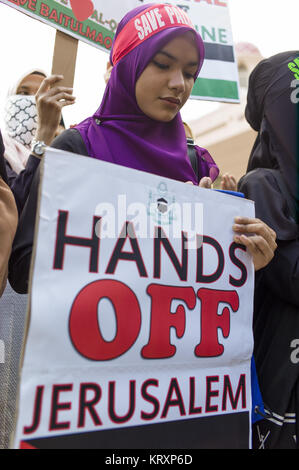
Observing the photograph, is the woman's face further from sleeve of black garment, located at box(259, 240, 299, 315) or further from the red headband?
sleeve of black garment, located at box(259, 240, 299, 315)

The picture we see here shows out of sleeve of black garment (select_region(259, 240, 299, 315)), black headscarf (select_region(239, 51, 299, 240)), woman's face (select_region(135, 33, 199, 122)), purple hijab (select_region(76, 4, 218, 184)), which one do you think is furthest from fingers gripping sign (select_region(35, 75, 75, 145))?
sleeve of black garment (select_region(259, 240, 299, 315))

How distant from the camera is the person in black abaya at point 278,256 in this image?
100 cm

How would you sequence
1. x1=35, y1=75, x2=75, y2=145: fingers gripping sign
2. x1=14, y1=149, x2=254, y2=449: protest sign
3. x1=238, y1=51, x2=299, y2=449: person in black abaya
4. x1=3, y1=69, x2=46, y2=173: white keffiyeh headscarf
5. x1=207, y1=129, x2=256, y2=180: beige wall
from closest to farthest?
x1=14, y1=149, x2=254, y2=449: protest sign, x1=238, y1=51, x2=299, y2=449: person in black abaya, x1=35, y1=75, x2=75, y2=145: fingers gripping sign, x1=3, y1=69, x2=46, y2=173: white keffiyeh headscarf, x1=207, y1=129, x2=256, y2=180: beige wall

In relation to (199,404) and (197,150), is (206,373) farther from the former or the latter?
(197,150)

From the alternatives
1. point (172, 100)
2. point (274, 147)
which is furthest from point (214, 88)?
point (172, 100)

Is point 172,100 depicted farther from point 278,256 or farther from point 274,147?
point 278,256

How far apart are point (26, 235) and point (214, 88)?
167cm

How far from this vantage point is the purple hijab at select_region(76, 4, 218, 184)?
1.00 meters

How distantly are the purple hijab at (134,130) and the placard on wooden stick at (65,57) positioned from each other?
1.20 ft

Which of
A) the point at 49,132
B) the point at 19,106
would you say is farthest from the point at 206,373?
the point at 19,106

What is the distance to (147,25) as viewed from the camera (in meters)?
1.07

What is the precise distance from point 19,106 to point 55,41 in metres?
0.37

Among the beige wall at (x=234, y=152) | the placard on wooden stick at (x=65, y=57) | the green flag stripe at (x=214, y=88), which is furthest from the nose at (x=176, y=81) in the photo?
the beige wall at (x=234, y=152)

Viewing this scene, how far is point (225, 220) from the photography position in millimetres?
916
